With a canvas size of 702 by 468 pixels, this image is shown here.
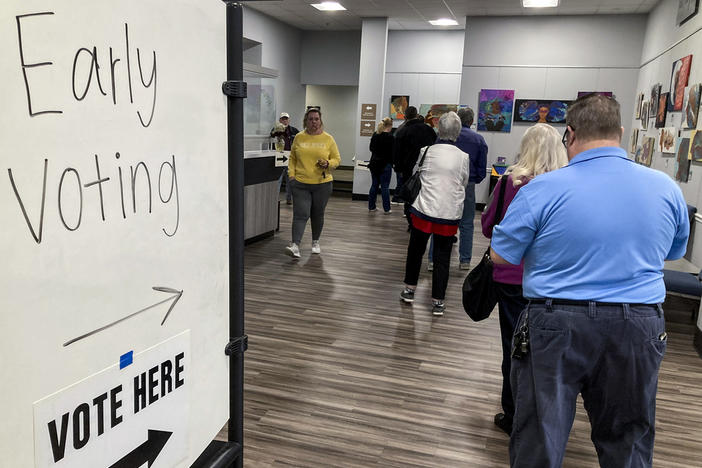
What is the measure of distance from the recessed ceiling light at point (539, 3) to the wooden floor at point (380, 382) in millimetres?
5843

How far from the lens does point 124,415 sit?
80 centimetres

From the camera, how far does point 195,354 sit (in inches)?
37.5

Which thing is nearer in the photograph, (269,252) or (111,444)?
(111,444)

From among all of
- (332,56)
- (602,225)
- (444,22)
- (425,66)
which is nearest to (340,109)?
(332,56)

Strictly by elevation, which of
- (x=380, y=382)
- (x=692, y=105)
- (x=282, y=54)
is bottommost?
(x=380, y=382)

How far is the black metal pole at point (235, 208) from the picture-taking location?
952mm

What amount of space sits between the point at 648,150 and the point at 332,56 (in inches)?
301

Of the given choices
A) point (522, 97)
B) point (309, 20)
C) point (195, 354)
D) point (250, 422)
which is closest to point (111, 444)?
point (195, 354)

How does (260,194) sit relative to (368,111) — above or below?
below

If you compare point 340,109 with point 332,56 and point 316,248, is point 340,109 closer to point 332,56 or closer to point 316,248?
point 332,56

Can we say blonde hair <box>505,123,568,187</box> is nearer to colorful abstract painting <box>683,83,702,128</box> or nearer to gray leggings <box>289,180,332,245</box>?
gray leggings <box>289,180,332,245</box>

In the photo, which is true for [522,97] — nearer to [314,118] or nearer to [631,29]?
[631,29]

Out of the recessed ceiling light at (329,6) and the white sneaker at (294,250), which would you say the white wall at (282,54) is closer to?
the recessed ceiling light at (329,6)

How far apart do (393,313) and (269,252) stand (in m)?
2.24
